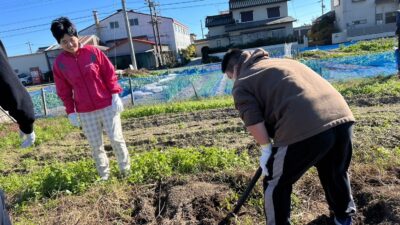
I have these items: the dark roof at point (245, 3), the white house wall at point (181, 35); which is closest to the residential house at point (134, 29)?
the white house wall at point (181, 35)

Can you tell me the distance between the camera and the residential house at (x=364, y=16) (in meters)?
32.7

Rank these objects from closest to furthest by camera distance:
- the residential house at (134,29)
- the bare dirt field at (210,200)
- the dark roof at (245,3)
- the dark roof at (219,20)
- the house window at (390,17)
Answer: the bare dirt field at (210,200), the house window at (390,17), the dark roof at (245,3), the dark roof at (219,20), the residential house at (134,29)

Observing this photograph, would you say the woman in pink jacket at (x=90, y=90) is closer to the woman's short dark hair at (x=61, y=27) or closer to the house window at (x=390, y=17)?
the woman's short dark hair at (x=61, y=27)

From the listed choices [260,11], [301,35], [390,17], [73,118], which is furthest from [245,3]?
[73,118]

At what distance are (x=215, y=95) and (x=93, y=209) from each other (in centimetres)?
769

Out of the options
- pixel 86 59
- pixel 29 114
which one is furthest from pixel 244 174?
pixel 29 114

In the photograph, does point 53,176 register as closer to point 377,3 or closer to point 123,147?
point 123,147

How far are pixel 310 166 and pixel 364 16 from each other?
36.4 metres

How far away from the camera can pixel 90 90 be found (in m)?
3.79

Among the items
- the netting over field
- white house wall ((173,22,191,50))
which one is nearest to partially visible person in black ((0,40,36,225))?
the netting over field

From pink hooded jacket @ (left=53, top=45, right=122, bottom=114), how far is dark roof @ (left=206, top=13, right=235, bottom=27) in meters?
35.8

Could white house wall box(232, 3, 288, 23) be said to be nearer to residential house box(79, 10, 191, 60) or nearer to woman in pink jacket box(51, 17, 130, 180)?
residential house box(79, 10, 191, 60)

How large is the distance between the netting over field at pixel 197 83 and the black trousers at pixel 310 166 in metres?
8.06

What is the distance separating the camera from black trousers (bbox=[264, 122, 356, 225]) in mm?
2250
